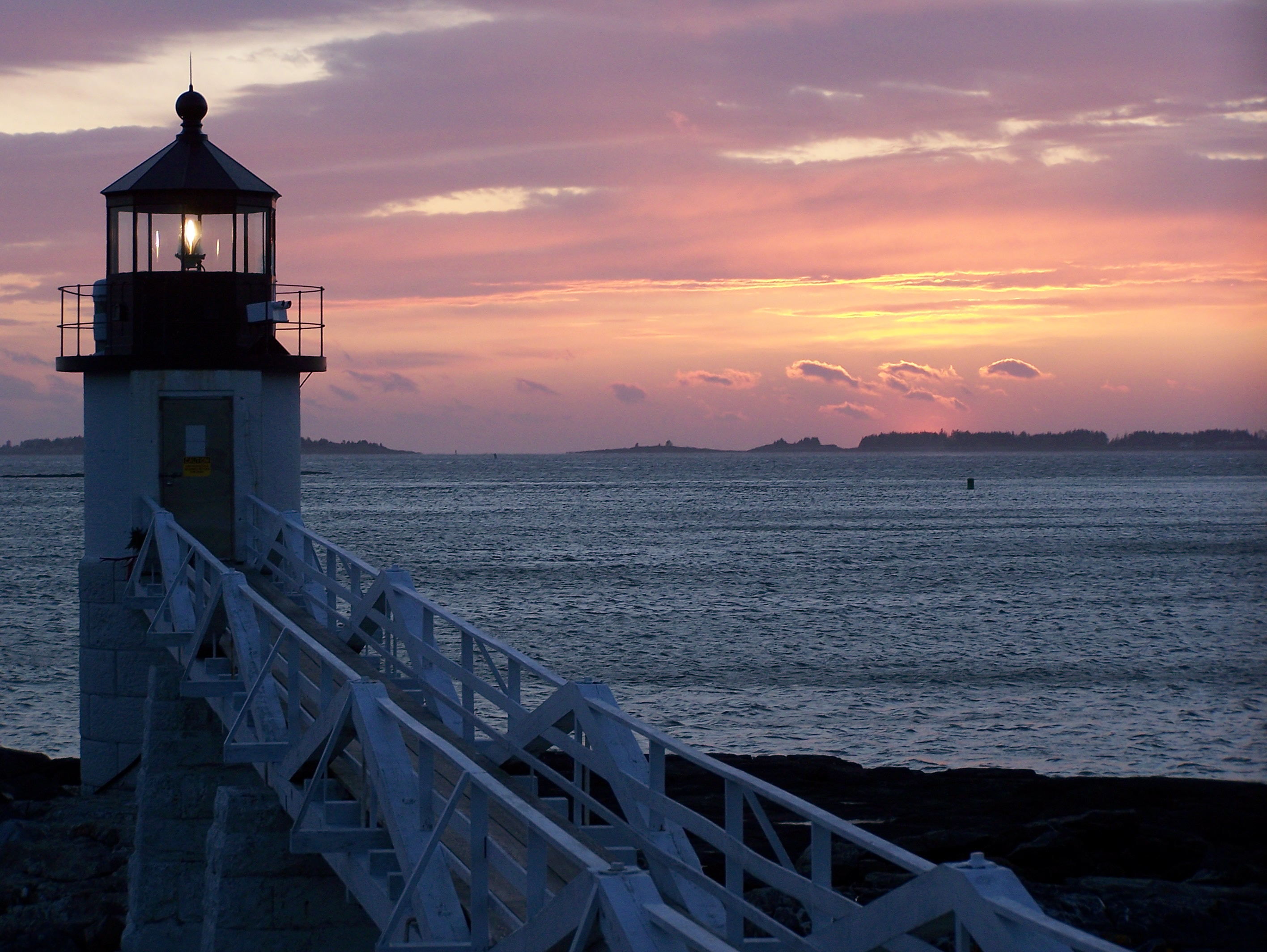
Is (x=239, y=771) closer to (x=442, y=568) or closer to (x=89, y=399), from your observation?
Result: (x=89, y=399)

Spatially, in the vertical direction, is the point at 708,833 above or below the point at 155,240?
below

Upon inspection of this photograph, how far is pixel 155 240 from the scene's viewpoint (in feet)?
60.5

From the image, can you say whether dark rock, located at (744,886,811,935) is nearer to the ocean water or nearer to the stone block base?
the stone block base

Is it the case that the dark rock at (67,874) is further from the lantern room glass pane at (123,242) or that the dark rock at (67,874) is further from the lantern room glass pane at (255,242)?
the lantern room glass pane at (255,242)

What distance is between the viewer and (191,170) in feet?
60.8

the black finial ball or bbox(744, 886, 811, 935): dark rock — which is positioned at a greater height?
the black finial ball

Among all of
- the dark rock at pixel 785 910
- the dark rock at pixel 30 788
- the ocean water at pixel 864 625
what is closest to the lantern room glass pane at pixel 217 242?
the dark rock at pixel 30 788

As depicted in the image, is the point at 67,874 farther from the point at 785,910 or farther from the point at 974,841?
the point at 974,841

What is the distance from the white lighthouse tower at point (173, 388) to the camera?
17.6m

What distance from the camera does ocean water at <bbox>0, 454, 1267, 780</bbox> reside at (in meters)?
28.9

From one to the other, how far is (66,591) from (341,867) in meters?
51.4

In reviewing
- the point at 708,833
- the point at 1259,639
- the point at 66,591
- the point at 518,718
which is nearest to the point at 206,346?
the point at 518,718

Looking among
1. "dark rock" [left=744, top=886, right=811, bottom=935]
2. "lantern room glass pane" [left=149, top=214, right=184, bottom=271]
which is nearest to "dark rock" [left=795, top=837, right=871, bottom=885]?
"dark rock" [left=744, top=886, right=811, bottom=935]

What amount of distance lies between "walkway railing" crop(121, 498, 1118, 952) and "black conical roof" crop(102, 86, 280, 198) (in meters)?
6.55
